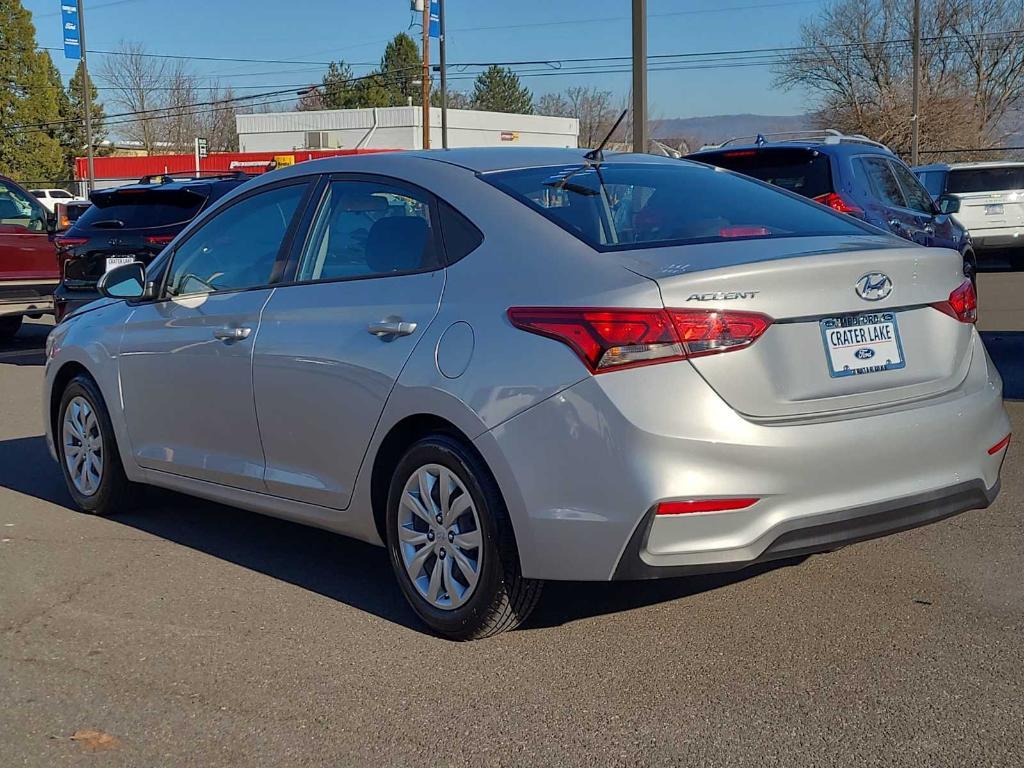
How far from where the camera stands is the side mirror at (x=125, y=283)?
5.94 metres

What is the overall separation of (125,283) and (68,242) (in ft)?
19.5

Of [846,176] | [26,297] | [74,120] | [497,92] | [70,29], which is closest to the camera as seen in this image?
[846,176]

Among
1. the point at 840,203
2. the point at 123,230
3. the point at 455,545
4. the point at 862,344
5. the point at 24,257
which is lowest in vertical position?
the point at 455,545

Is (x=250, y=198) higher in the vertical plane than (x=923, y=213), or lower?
higher

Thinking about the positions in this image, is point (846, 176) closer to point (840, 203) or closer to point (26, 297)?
point (840, 203)

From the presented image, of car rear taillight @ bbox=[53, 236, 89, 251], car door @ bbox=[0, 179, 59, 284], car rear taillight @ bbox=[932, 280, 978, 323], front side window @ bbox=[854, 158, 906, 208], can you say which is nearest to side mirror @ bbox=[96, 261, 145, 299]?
car rear taillight @ bbox=[932, 280, 978, 323]

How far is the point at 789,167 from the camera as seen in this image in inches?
392

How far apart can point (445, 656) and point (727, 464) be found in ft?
4.03

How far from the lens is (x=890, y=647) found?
4.14m

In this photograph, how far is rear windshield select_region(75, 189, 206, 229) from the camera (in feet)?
37.1

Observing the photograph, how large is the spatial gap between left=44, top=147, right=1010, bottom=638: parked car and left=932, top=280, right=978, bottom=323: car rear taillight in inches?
0.4

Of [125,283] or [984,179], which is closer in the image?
[125,283]

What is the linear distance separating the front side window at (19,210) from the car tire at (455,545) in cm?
1068

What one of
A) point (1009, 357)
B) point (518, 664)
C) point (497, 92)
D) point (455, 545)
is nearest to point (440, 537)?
point (455, 545)
